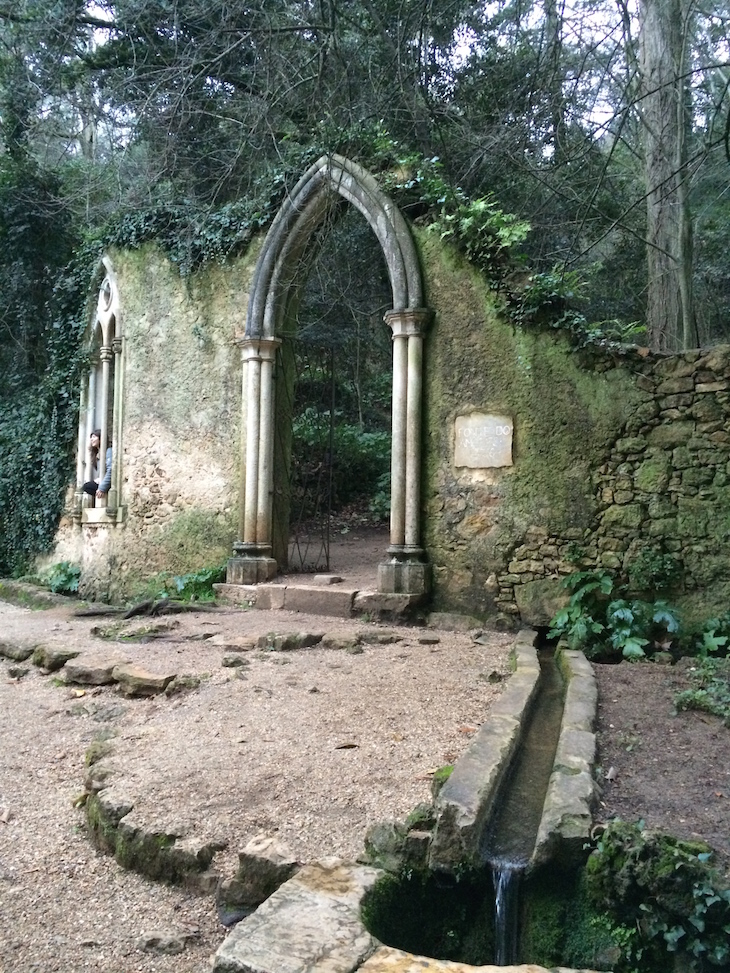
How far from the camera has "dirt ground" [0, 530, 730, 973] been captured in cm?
246

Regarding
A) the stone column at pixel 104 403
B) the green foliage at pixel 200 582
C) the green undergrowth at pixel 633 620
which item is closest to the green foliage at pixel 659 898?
the green undergrowth at pixel 633 620

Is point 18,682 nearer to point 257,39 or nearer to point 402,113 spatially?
point 257,39

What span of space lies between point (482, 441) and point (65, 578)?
6264 millimetres

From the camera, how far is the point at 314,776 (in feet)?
10.5

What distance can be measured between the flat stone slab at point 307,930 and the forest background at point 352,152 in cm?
385

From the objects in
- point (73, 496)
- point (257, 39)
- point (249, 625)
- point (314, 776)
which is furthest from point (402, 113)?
point (314, 776)

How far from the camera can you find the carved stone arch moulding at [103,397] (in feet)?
31.3

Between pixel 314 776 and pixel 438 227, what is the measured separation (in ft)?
18.4

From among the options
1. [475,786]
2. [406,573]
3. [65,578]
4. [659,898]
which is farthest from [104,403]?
[659,898]

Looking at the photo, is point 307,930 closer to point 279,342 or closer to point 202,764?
point 202,764

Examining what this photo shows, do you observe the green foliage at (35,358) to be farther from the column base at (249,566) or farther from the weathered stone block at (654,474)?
the weathered stone block at (654,474)

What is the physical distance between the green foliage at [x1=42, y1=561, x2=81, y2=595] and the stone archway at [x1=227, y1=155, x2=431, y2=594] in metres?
3.05

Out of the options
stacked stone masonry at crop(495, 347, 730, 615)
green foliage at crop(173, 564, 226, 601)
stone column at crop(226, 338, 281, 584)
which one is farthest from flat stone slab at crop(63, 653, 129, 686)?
stacked stone masonry at crop(495, 347, 730, 615)

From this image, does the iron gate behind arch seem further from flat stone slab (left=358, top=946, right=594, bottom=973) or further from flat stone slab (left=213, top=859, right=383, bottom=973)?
flat stone slab (left=358, top=946, right=594, bottom=973)
